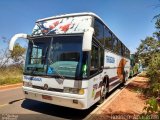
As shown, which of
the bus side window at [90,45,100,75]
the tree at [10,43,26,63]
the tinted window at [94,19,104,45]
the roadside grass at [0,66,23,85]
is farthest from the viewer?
the tree at [10,43,26,63]

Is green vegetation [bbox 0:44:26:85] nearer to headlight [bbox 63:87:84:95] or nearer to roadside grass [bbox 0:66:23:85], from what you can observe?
roadside grass [bbox 0:66:23:85]

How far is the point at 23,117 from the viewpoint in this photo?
7676mm

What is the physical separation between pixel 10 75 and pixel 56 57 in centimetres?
1442

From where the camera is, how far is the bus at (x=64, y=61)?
743 centimetres

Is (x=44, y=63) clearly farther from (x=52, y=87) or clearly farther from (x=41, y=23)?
(x=41, y=23)

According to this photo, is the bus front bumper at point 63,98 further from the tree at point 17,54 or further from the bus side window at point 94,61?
the tree at point 17,54

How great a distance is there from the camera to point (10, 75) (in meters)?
21.1

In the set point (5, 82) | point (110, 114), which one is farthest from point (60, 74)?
point (5, 82)

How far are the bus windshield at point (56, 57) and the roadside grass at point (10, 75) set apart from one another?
10047 mm

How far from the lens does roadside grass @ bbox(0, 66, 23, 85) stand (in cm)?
1806

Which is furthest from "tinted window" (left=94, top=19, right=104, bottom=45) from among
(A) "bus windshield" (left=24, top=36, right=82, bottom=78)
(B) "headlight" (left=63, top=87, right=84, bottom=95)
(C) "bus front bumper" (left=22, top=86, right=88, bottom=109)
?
(C) "bus front bumper" (left=22, top=86, right=88, bottom=109)

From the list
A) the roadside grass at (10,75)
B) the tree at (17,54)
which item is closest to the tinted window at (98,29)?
the roadside grass at (10,75)

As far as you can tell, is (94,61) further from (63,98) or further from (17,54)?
(17,54)

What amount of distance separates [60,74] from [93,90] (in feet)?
4.93
